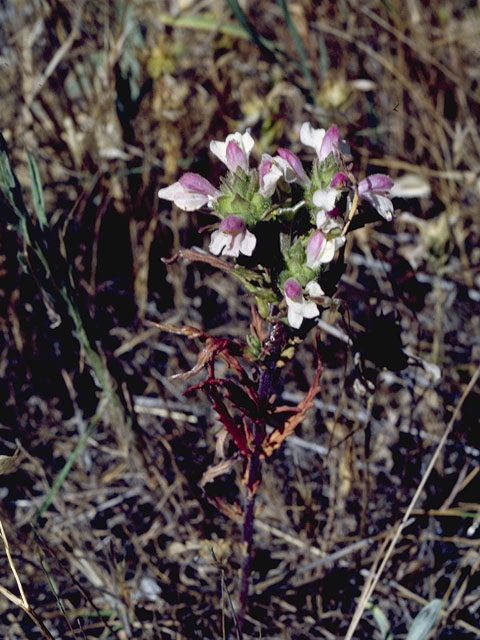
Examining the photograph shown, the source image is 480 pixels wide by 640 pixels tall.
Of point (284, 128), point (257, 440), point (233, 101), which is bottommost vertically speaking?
point (257, 440)

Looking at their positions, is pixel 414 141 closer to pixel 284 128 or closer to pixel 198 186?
pixel 284 128

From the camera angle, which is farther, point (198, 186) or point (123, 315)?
point (123, 315)

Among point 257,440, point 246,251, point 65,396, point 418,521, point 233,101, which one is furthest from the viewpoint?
point 233,101

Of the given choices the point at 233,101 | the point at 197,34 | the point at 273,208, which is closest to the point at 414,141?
the point at 233,101

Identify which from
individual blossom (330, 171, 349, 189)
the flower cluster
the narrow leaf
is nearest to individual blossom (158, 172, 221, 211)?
the flower cluster

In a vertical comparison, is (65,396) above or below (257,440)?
below

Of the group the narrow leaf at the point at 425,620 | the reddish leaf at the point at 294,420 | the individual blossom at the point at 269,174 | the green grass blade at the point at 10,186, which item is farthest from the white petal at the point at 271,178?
the narrow leaf at the point at 425,620

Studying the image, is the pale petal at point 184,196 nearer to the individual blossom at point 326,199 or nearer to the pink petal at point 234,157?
the pink petal at point 234,157

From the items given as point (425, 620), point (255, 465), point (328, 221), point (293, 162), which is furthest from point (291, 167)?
point (425, 620)
